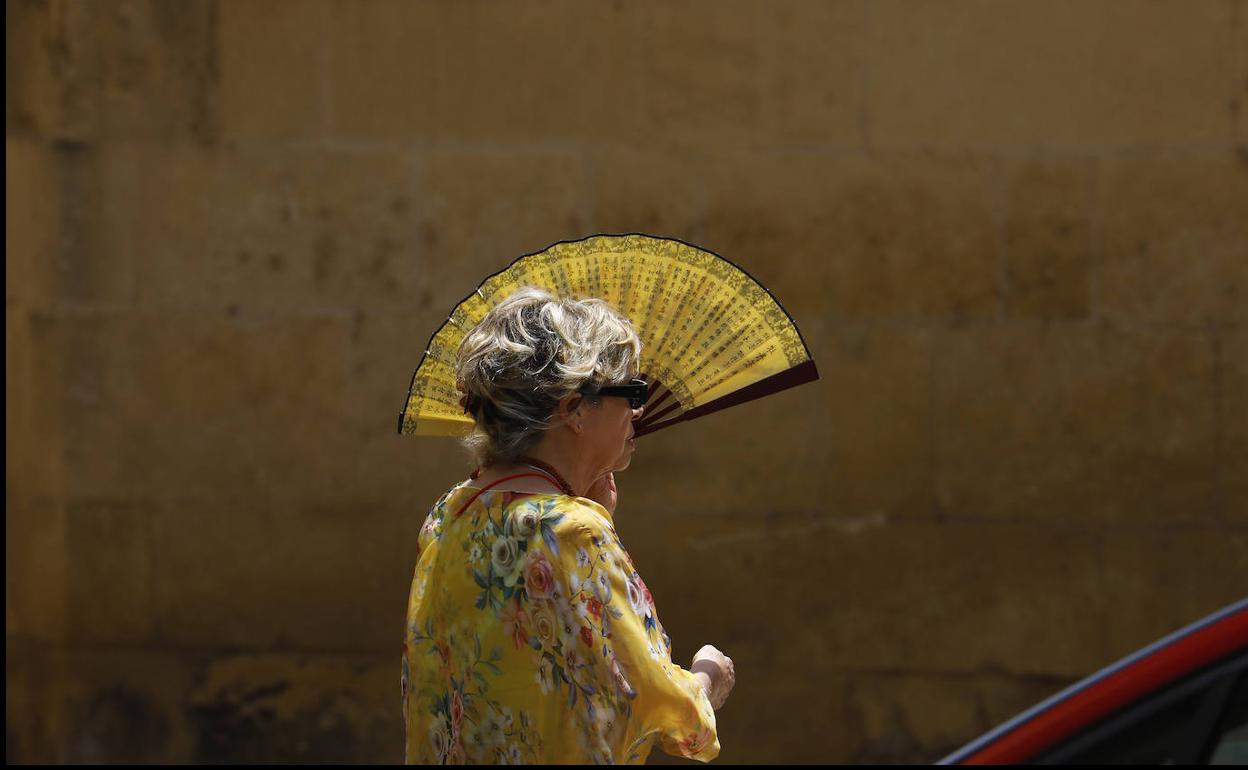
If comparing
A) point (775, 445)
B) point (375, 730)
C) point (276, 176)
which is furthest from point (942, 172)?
point (375, 730)

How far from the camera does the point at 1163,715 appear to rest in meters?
2.06

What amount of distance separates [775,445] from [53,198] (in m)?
2.63

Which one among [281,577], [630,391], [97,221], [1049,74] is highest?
[1049,74]

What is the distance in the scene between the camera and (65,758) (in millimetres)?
5836

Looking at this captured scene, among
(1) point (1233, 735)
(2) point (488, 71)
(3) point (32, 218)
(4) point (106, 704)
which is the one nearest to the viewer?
(1) point (1233, 735)

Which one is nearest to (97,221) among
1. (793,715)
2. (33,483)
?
(33,483)

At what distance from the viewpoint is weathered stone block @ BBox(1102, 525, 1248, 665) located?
5312 mm

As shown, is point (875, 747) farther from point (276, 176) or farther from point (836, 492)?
point (276, 176)

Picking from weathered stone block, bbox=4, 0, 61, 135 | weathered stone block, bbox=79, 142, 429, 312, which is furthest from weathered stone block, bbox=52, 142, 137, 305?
weathered stone block, bbox=4, 0, 61, 135

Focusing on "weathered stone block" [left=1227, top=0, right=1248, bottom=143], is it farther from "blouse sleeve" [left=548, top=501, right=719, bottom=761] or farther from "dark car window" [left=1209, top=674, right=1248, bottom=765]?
"dark car window" [left=1209, top=674, right=1248, bottom=765]

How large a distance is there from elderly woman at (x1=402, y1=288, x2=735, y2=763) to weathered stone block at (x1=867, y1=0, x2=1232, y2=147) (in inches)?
109

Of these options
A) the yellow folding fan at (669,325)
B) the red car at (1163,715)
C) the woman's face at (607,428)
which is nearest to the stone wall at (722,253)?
the yellow folding fan at (669,325)

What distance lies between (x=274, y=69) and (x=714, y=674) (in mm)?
3411

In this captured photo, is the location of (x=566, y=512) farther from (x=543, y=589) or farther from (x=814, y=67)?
(x=814, y=67)
